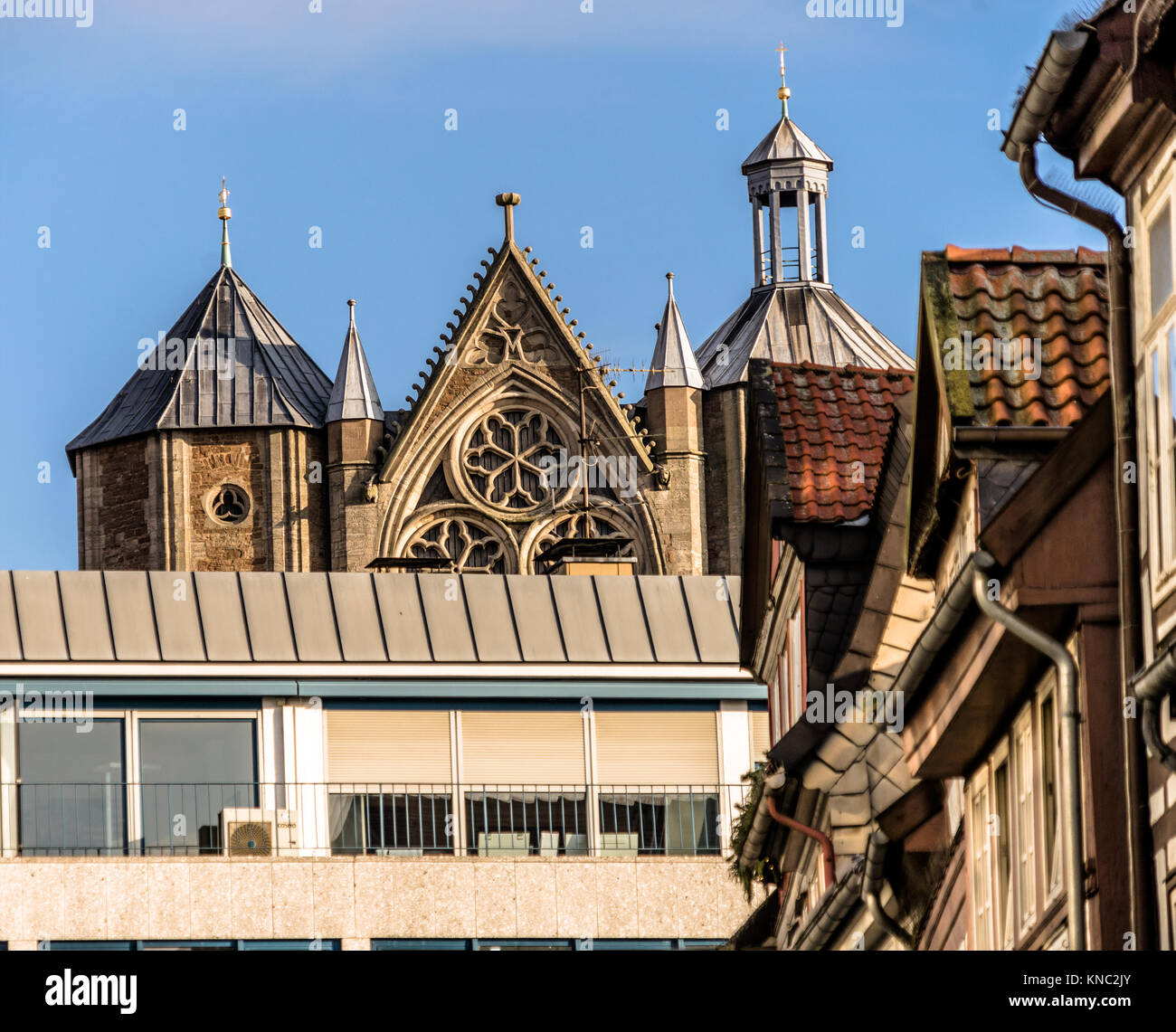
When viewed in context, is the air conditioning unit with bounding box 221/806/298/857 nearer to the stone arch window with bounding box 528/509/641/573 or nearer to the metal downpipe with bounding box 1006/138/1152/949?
the metal downpipe with bounding box 1006/138/1152/949

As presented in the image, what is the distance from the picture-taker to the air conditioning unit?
76.1 feet

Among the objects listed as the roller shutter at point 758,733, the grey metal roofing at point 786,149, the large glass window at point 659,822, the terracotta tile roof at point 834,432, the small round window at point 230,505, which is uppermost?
the grey metal roofing at point 786,149

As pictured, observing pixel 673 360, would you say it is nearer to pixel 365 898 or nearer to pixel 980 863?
pixel 365 898

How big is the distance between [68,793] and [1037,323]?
1308 cm

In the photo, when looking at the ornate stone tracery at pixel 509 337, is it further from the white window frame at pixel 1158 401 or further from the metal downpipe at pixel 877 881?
the white window frame at pixel 1158 401

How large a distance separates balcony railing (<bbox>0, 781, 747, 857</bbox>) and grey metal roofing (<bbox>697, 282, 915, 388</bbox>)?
40546mm

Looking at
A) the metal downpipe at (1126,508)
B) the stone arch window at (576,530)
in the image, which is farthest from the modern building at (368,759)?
the stone arch window at (576,530)

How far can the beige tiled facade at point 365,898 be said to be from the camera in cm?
2242

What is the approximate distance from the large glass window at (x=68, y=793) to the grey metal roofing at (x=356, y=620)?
2.52 ft

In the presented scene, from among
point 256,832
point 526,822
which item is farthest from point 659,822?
point 256,832

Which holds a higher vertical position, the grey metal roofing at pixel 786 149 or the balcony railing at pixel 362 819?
the grey metal roofing at pixel 786 149
